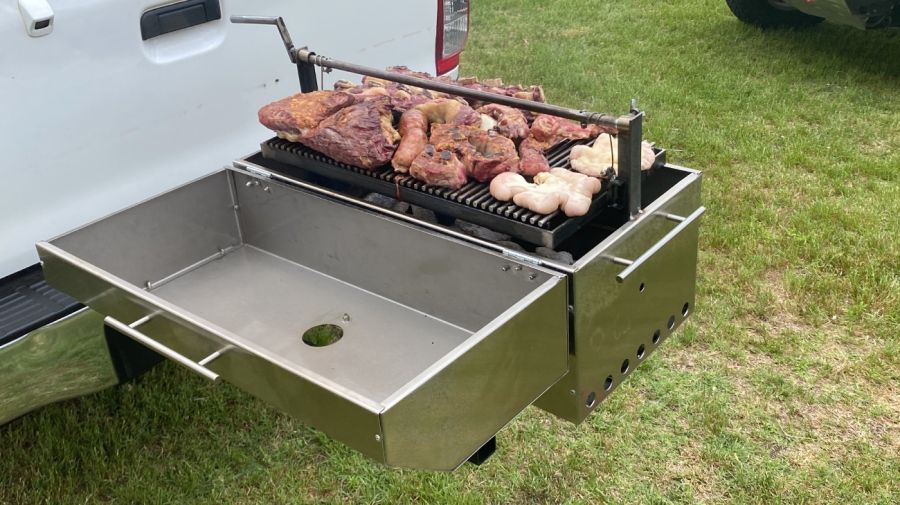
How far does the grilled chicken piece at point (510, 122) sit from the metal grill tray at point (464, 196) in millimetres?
101

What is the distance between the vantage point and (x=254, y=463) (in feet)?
9.85

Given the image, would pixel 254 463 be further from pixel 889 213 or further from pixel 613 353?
pixel 889 213

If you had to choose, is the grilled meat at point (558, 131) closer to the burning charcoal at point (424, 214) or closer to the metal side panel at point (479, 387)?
the burning charcoal at point (424, 214)

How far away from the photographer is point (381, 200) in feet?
7.79

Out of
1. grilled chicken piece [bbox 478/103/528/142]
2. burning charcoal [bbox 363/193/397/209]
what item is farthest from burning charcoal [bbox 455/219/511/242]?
grilled chicken piece [bbox 478/103/528/142]

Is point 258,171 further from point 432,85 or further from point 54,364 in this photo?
point 54,364

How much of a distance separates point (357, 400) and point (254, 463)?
1614 mm

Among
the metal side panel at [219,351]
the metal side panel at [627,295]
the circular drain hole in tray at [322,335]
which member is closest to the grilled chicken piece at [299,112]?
the circular drain hole in tray at [322,335]

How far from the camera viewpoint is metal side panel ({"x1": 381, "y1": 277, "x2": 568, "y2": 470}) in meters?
1.57

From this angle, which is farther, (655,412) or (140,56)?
(655,412)

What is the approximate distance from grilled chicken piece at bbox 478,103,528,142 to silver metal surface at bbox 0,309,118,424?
46.5 inches

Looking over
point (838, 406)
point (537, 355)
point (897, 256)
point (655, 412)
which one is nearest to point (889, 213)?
point (897, 256)

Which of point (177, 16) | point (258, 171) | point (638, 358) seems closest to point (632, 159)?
point (638, 358)

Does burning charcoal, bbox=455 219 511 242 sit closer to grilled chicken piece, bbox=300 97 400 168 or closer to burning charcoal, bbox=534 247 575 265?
burning charcoal, bbox=534 247 575 265
